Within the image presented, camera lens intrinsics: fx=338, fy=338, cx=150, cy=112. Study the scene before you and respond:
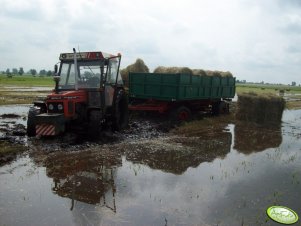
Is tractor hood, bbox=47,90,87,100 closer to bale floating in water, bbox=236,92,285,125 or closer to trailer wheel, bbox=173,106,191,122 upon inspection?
trailer wheel, bbox=173,106,191,122

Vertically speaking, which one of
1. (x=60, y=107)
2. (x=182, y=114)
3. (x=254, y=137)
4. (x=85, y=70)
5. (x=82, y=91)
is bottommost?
(x=254, y=137)

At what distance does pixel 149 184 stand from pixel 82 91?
4.38 meters

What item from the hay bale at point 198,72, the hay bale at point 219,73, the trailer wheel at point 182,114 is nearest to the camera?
the trailer wheel at point 182,114

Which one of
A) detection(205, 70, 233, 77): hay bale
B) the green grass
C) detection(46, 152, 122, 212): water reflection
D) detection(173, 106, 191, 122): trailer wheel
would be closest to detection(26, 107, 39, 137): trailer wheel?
detection(46, 152, 122, 212): water reflection

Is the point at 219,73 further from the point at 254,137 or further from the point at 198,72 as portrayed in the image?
the point at 254,137

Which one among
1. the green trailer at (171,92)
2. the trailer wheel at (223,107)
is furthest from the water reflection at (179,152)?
the trailer wheel at (223,107)

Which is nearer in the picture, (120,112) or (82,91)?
(82,91)

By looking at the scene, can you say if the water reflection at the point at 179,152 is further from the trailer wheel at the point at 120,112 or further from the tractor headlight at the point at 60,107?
the tractor headlight at the point at 60,107

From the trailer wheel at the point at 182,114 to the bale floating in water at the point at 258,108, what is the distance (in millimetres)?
2924

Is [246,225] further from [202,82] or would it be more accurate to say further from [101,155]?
[202,82]

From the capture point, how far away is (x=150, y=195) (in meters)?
5.80

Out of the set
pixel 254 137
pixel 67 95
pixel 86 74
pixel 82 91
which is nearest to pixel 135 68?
pixel 86 74

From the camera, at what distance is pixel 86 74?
10.2 m

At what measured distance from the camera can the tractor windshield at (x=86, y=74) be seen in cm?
1007
